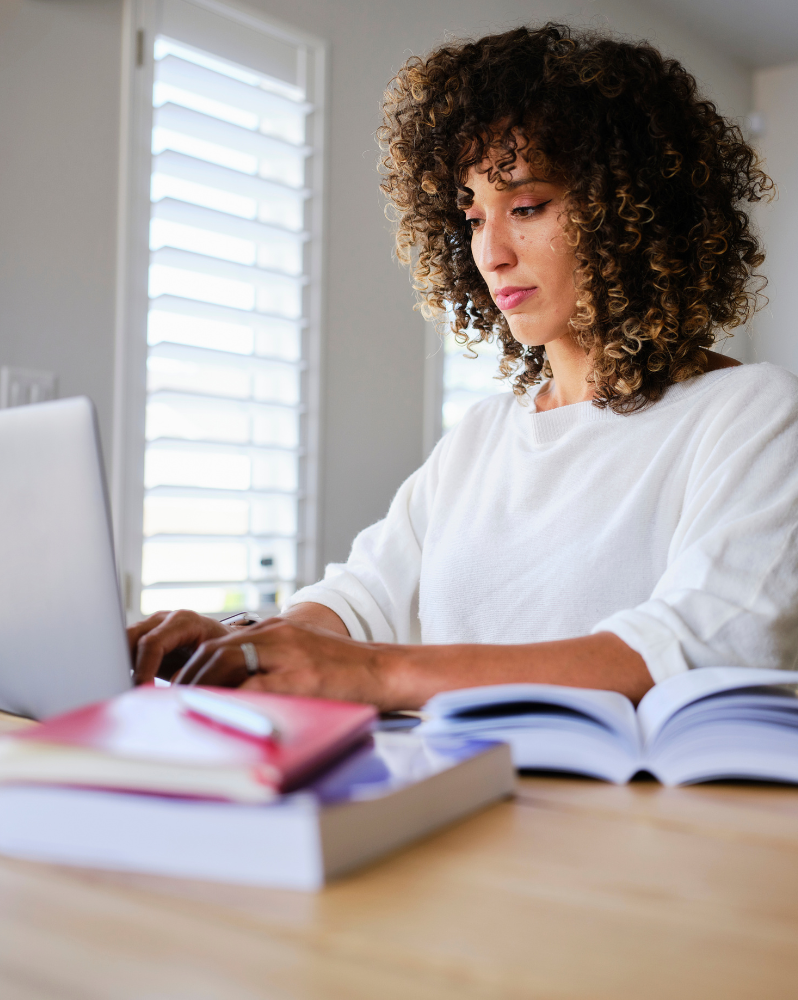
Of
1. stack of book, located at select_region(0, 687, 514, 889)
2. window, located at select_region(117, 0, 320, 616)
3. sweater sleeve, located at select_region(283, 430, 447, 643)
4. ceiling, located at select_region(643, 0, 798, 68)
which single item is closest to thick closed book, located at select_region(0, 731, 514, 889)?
stack of book, located at select_region(0, 687, 514, 889)

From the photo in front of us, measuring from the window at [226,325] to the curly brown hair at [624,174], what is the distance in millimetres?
1213

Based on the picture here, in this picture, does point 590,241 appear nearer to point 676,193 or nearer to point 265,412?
point 676,193

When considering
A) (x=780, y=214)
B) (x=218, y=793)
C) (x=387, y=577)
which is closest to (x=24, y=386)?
(x=387, y=577)

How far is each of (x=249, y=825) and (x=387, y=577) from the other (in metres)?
1.00

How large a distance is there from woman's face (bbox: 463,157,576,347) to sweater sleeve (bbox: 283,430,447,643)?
0.29 metres

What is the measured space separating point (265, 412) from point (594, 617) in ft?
5.28

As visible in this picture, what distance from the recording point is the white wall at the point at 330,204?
2.08 m

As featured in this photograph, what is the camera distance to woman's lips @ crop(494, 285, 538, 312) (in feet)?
4.22

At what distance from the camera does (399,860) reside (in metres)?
0.43

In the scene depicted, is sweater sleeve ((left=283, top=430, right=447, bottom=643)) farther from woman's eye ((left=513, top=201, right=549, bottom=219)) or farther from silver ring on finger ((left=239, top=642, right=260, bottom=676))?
silver ring on finger ((left=239, top=642, right=260, bottom=676))

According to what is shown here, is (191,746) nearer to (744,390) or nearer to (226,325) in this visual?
(744,390)

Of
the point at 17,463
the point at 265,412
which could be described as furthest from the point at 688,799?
the point at 265,412

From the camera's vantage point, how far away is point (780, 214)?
14.3ft

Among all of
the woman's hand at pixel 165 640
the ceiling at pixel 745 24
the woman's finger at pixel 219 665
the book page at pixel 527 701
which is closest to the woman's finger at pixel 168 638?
the woman's hand at pixel 165 640
